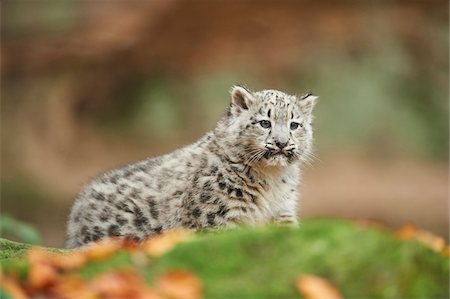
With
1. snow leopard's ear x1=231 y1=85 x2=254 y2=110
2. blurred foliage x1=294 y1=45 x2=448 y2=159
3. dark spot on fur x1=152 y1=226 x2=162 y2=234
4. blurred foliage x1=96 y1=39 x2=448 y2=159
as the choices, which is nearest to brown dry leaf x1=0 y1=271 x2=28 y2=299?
dark spot on fur x1=152 y1=226 x2=162 y2=234

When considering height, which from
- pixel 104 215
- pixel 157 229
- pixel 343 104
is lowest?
pixel 157 229

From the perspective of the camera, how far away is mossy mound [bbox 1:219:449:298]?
6.44 meters

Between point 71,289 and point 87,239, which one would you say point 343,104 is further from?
point 71,289

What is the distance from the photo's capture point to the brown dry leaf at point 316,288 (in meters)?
6.31

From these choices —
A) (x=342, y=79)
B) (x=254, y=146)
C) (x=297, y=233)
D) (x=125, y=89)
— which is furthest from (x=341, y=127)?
(x=297, y=233)

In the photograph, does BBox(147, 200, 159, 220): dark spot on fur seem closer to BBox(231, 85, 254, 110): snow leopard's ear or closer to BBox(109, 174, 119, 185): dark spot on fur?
BBox(109, 174, 119, 185): dark spot on fur

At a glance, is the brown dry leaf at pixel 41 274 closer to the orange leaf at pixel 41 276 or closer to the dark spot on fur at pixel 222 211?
the orange leaf at pixel 41 276

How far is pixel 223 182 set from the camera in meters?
10.6

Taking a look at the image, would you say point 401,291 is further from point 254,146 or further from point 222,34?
point 222,34

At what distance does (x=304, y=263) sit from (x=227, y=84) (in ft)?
67.3

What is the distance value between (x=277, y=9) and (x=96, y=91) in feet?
15.8

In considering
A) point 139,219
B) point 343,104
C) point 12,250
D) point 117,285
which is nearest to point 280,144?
point 139,219

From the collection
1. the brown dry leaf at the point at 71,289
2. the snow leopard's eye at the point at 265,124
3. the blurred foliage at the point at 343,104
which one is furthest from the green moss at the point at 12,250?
the blurred foliage at the point at 343,104

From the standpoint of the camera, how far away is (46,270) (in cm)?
658
